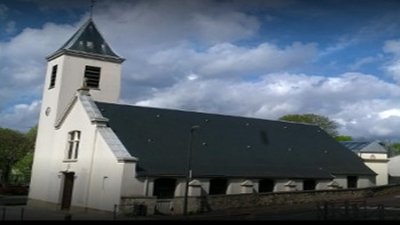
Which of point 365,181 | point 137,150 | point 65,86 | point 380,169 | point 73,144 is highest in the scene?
point 65,86

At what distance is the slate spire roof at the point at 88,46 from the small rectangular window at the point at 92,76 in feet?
3.42

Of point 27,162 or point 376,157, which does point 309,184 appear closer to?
point 376,157

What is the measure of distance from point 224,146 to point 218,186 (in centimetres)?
500

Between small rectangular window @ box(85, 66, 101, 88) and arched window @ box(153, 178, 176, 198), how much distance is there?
12015 millimetres

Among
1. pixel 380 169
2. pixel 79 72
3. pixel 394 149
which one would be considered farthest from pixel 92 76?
pixel 394 149

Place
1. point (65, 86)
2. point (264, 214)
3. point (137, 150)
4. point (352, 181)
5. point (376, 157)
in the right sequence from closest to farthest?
point (264, 214) < point (137, 150) < point (65, 86) < point (352, 181) < point (376, 157)

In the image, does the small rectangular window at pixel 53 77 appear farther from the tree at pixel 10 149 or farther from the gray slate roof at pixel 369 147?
the gray slate roof at pixel 369 147

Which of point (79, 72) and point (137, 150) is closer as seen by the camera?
point (137, 150)

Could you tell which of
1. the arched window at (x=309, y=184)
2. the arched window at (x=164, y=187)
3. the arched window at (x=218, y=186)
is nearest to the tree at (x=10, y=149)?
the arched window at (x=164, y=187)

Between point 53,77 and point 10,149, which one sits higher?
point 53,77

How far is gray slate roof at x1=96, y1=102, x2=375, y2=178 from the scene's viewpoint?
3678cm

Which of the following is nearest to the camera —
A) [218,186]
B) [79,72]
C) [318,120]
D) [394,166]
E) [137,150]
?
[137,150]

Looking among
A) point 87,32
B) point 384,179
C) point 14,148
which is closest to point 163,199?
point 87,32

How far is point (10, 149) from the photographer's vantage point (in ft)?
221
